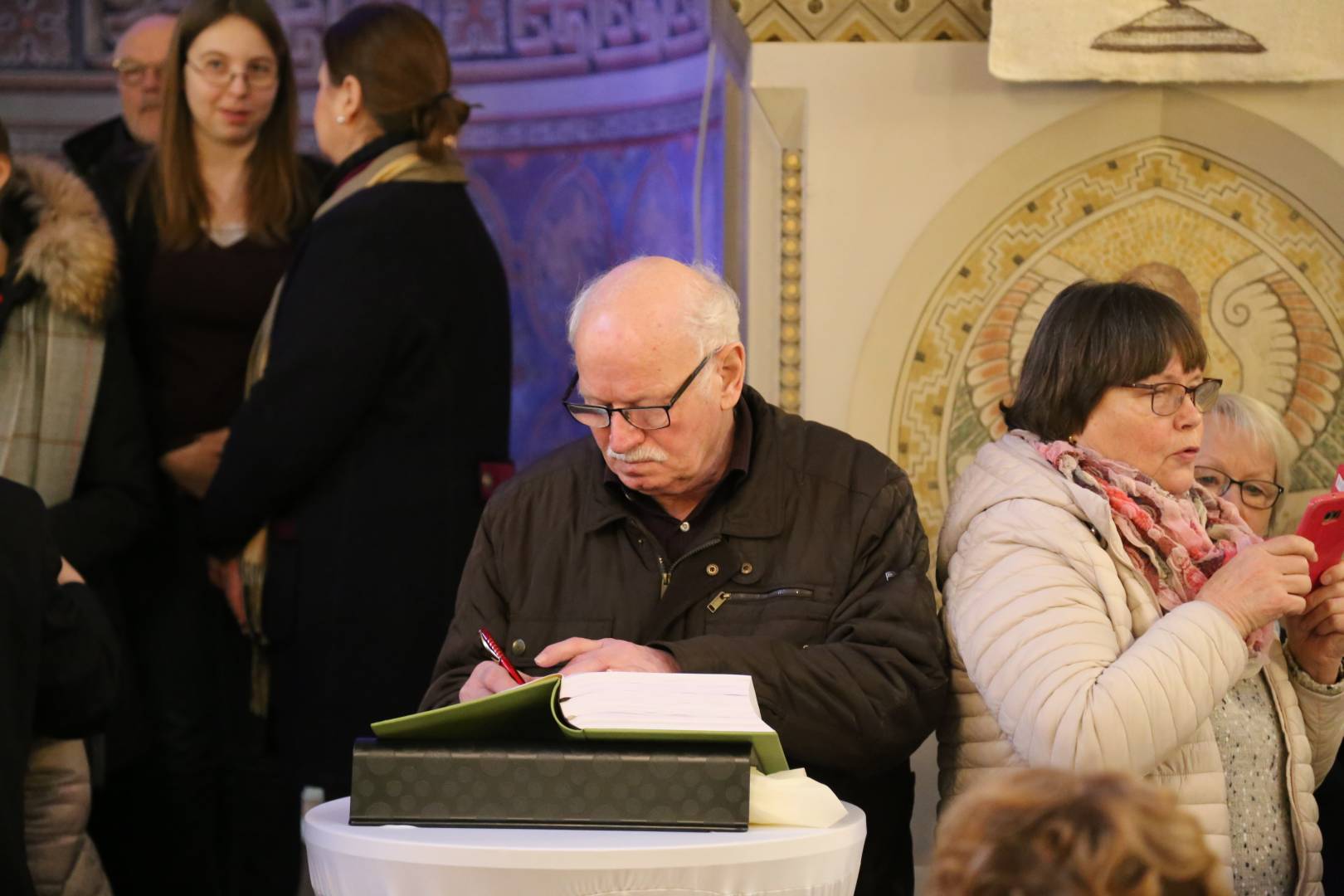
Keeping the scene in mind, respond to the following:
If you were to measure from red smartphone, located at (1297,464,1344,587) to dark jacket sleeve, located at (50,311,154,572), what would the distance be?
266cm

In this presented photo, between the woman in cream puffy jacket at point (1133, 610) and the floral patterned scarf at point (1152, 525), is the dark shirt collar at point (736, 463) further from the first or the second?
the floral patterned scarf at point (1152, 525)

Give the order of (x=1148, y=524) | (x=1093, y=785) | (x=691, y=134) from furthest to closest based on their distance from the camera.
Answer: (x=691, y=134)
(x=1148, y=524)
(x=1093, y=785)

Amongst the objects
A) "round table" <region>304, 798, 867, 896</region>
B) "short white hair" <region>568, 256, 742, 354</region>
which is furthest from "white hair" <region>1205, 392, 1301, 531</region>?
"round table" <region>304, 798, 867, 896</region>

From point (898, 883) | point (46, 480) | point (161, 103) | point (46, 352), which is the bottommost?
point (898, 883)

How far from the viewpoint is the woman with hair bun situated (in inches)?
176

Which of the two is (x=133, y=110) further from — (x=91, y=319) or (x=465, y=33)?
(x=465, y=33)

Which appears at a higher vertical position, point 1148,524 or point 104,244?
point 104,244

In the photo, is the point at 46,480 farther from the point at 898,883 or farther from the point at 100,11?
the point at 100,11

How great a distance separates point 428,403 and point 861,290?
42.2 inches

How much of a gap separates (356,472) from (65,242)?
0.85m

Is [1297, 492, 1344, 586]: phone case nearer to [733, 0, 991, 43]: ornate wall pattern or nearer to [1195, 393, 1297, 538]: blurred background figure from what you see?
[1195, 393, 1297, 538]: blurred background figure

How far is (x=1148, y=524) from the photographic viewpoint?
3.28m

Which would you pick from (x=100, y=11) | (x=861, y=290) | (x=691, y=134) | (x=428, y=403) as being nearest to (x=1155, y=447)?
(x=861, y=290)

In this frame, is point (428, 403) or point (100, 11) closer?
point (428, 403)
